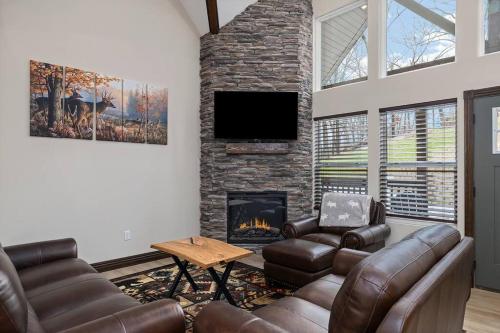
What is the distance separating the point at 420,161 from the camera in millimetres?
3898

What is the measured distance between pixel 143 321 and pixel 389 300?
1.07m

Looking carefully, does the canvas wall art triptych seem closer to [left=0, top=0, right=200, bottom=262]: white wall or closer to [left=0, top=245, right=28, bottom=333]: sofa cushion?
[left=0, top=0, right=200, bottom=262]: white wall

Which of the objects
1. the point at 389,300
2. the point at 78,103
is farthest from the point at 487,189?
the point at 78,103

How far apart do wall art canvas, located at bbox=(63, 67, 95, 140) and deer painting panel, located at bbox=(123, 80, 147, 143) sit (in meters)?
0.41

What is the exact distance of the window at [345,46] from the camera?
179 inches

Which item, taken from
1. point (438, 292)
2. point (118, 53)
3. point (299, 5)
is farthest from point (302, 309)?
point (299, 5)

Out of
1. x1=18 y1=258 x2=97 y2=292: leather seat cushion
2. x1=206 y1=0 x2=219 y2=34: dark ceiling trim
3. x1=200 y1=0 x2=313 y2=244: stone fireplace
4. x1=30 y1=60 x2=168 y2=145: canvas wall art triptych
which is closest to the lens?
x1=18 y1=258 x2=97 y2=292: leather seat cushion

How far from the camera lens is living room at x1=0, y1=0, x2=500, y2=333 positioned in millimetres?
2943

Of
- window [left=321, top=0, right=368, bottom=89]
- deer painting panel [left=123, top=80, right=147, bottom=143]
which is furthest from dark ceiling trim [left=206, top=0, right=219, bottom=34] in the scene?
window [left=321, top=0, right=368, bottom=89]

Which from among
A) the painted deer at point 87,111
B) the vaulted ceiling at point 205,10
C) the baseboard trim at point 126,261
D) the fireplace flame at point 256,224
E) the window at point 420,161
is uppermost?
the vaulted ceiling at point 205,10

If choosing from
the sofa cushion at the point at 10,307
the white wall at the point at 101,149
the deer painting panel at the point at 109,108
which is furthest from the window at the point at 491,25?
the sofa cushion at the point at 10,307

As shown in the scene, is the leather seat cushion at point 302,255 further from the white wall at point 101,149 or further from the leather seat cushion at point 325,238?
the white wall at point 101,149

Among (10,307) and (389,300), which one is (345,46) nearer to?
(389,300)

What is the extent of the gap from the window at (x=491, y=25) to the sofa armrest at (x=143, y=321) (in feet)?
13.2
